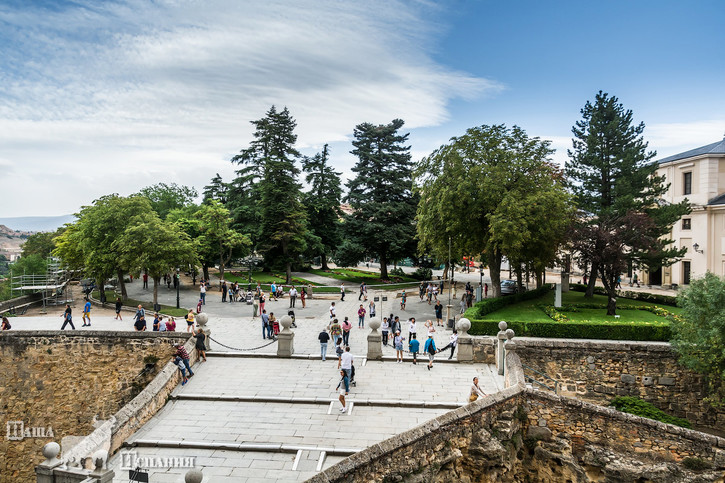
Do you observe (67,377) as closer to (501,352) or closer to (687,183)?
(501,352)

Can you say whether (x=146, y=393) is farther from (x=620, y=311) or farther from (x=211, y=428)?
(x=620, y=311)

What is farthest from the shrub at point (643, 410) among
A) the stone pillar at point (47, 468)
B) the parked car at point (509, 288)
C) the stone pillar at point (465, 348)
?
the parked car at point (509, 288)

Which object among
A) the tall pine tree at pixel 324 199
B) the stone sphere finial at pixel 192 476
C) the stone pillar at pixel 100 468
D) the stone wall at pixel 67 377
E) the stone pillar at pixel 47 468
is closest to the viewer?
the stone sphere finial at pixel 192 476

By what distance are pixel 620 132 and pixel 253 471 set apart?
29.1 metres

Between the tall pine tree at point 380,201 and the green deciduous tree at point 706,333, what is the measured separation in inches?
869

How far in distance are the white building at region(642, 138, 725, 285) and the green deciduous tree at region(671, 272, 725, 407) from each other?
23.8 metres

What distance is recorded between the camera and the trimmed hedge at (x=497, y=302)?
795 inches

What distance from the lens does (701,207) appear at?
34.9 meters

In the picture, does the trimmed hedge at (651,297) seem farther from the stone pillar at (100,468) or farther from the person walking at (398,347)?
the stone pillar at (100,468)

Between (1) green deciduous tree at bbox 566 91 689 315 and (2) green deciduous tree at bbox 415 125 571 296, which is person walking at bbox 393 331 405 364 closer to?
(2) green deciduous tree at bbox 415 125 571 296

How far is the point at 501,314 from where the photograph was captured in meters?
22.7

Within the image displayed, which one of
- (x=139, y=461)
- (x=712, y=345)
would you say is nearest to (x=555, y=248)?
(x=712, y=345)

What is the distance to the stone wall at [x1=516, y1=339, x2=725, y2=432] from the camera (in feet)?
51.9

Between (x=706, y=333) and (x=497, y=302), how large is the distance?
10541 millimetres
